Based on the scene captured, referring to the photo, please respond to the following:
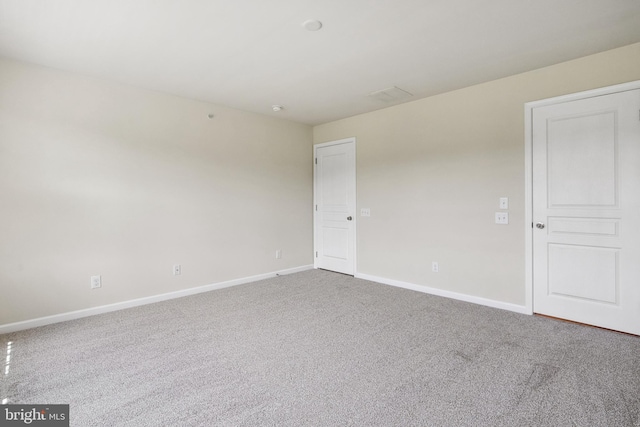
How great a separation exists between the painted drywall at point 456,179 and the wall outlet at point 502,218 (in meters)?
0.04

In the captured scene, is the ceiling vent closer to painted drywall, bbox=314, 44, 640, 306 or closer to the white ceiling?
the white ceiling

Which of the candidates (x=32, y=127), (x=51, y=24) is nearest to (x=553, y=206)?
(x=51, y=24)

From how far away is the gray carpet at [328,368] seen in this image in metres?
1.66

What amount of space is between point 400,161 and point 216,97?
2.51m

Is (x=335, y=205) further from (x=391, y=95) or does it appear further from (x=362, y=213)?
(x=391, y=95)

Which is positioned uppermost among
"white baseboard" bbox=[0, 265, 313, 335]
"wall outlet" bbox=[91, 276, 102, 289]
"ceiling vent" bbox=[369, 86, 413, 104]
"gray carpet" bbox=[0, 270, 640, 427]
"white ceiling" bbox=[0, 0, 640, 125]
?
"ceiling vent" bbox=[369, 86, 413, 104]

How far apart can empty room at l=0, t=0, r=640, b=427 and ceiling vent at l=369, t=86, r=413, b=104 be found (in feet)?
0.26

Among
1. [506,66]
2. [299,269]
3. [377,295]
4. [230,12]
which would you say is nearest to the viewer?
[230,12]

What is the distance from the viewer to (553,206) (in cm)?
295

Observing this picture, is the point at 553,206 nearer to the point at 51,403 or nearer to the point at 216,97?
the point at 216,97

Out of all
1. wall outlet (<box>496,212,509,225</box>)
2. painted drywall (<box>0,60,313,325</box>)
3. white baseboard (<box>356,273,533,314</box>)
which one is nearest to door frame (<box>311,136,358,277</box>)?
white baseboard (<box>356,273,533,314</box>)

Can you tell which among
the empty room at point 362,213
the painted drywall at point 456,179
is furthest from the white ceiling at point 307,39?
the painted drywall at point 456,179

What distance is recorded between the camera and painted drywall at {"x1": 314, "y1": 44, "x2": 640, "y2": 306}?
3074 mm

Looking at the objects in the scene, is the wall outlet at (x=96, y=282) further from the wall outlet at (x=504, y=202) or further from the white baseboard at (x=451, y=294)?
the wall outlet at (x=504, y=202)
